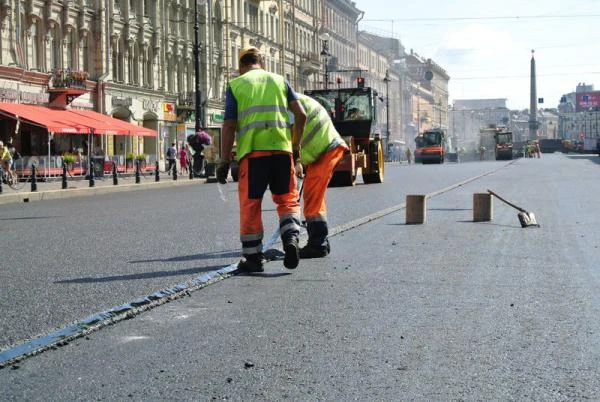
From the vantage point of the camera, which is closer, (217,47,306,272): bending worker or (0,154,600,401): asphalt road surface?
(0,154,600,401): asphalt road surface

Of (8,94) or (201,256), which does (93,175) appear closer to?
(8,94)

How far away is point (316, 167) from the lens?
9.41m

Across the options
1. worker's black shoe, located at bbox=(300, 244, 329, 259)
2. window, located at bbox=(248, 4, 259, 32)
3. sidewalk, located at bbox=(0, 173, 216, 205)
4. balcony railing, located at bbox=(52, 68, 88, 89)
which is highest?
window, located at bbox=(248, 4, 259, 32)

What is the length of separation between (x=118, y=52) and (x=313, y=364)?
1732 inches

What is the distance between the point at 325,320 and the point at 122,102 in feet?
137

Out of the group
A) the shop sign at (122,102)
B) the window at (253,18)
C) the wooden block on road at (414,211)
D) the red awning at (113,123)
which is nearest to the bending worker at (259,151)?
the wooden block on road at (414,211)

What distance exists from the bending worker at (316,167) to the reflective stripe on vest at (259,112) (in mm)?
978

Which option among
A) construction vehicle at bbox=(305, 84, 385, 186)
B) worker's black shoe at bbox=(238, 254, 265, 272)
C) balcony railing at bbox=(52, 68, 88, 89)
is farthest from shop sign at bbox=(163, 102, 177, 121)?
worker's black shoe at bbox=(238, 254, 265, 272)

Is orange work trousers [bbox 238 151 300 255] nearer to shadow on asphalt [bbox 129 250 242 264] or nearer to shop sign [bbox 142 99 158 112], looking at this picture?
shadow on asphalt [bbox 129 250 242 264]

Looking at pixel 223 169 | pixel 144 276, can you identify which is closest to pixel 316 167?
pixel 223 169

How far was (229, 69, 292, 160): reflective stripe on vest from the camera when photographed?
808 centimetres

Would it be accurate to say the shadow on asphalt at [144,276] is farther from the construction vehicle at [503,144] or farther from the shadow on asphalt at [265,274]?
the construction vehicle at [503,144]

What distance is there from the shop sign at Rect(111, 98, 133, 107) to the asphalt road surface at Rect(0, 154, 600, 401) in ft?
114

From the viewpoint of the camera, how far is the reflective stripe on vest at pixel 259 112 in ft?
26.5
